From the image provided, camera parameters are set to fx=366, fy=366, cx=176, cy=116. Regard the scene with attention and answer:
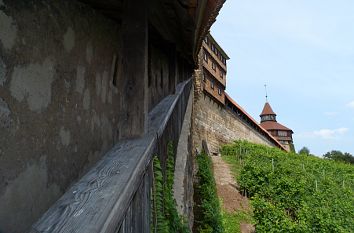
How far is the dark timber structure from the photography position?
5.52 feet

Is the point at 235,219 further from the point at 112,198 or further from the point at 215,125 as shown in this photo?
the point at 112,198

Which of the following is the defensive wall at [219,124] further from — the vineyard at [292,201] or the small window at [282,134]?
the small window at [282,134]

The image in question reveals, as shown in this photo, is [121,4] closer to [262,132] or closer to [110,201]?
[110,201]

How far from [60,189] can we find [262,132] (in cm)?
3808

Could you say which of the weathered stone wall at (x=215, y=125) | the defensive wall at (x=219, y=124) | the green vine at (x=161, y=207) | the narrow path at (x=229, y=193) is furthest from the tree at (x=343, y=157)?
the green vine at (x=161, y=207)

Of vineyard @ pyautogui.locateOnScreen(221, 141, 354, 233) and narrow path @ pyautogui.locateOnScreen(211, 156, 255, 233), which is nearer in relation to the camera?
vineyard @ pyautogui.locateOnScreen(221, 141, 354, 233)

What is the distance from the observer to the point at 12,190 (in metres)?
1.71

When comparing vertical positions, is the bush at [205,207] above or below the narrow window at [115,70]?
below

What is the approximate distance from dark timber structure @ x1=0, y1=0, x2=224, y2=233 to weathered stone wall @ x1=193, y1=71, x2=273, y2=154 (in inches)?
733

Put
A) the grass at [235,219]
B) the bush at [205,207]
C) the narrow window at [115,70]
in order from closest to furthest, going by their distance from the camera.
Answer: the narrow window at [115,70]
the bush at [205,207]
the grass at [235,219]

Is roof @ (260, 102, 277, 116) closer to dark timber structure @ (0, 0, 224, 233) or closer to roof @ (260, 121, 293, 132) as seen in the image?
roof @ (260, 121, 293, 132)

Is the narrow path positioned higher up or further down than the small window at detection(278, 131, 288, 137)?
further down

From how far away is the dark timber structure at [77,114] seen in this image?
168 centimetres

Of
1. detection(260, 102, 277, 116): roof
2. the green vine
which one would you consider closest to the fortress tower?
detection(260, 102, 277, 116): roof
